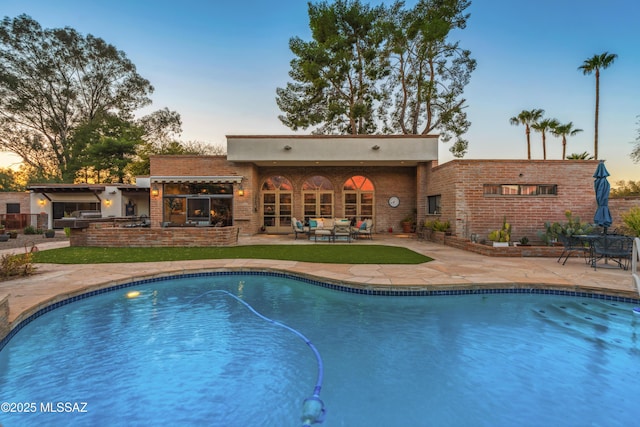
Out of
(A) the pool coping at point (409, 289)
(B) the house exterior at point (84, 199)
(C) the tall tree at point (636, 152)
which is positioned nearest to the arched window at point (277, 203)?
(B) the house exterior at point (84, 199)

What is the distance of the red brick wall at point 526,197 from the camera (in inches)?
466

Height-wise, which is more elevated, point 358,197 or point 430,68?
point 430,68

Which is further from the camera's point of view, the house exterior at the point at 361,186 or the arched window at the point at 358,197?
the arched window at the point at 358,197

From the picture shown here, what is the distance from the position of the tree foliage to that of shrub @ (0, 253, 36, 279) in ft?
62.7

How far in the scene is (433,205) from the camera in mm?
15164

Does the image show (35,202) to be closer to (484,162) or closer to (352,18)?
(352,18)

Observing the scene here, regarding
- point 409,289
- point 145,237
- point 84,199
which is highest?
point 84,199

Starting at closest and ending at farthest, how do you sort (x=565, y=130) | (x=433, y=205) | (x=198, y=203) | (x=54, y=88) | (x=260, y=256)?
(x=260, y=256)
(x=433, y=205)
(x=198, y=203)
(x=565, y=130)
(x=54, y=88)

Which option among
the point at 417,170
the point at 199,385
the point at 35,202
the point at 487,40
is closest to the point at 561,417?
the point at 199,385

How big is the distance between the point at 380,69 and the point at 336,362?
23.5 m

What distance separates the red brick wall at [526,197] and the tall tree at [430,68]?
11.7m

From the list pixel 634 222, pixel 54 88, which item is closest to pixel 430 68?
pixel 634 222

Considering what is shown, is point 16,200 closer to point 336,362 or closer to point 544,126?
point 336,362

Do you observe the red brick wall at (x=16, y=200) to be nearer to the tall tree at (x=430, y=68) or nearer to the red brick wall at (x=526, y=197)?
the tall tree at (x=430, y=68)
